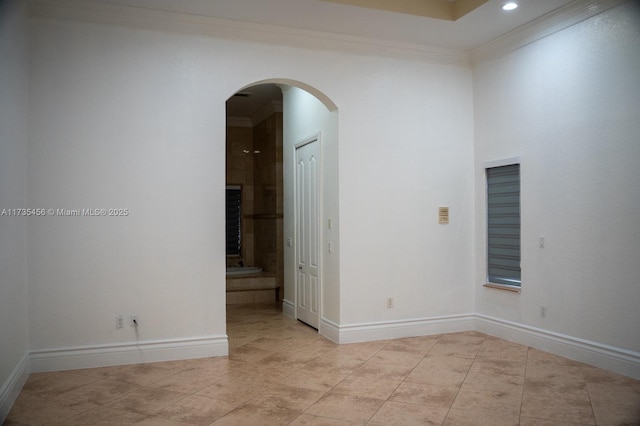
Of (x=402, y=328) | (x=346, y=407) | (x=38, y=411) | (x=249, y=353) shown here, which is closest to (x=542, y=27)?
(x=402, y=328)

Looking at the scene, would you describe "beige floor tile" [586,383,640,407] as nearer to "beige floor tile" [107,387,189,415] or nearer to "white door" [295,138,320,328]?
"white door" [295,138,320,328]

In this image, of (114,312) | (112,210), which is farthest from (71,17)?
(114,312)

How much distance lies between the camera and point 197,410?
11.3 feet

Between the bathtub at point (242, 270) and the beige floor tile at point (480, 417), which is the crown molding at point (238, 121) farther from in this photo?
the beige floor tile at point (480, 417)

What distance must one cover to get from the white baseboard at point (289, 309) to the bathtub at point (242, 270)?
1639mm

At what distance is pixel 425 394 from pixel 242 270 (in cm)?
579

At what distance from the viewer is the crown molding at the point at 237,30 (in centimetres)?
442

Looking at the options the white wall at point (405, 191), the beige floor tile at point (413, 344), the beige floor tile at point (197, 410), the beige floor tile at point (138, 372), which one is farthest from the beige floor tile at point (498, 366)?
the beige floor tile at point (138, 372)

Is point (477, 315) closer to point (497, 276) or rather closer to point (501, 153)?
point (497, 276)

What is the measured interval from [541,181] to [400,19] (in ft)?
7.10

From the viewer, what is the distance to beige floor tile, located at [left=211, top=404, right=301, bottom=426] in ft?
10.6

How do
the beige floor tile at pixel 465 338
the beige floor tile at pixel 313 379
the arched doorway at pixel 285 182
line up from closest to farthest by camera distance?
the beige floor tile at pixel 313 379, the beige floor tile at pixel 465 338, the arched doorway at pixel 285 182

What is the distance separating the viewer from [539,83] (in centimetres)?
502

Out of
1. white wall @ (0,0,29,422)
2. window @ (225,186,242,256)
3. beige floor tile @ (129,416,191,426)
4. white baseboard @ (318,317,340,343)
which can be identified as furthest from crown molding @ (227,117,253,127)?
beige floor tile @ (129,416,191,426)
